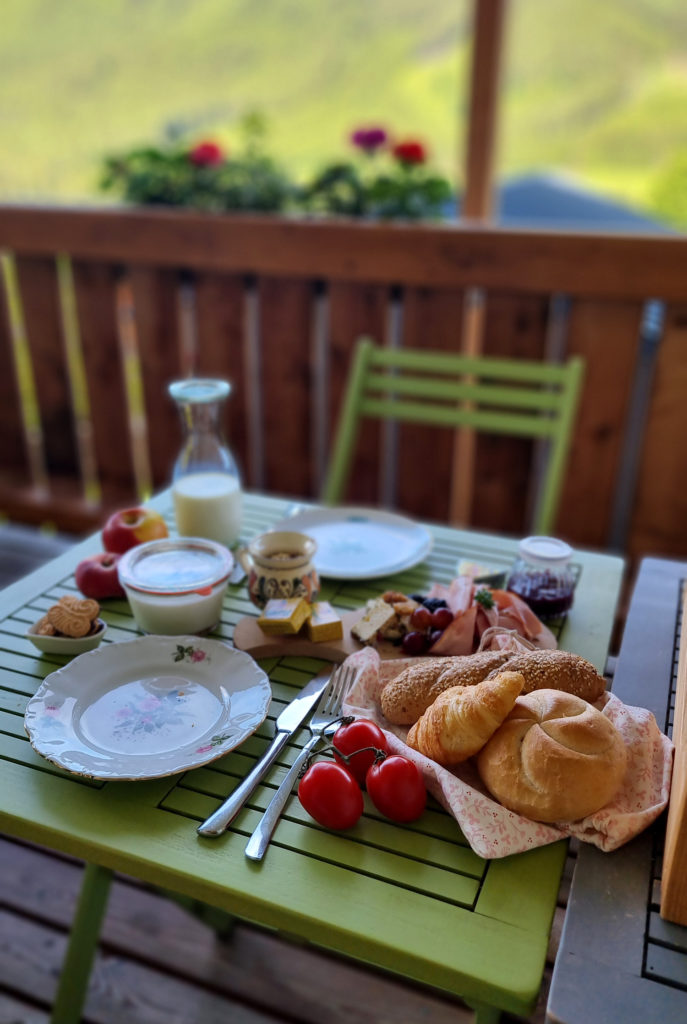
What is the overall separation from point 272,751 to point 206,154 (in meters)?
2.12

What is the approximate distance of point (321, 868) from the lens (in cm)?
80

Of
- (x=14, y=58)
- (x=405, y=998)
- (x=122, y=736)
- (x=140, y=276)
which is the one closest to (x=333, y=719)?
(x=122, y=736)

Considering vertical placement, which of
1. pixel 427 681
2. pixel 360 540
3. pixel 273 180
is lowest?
pixel 360 540

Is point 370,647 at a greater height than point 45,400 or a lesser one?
greater

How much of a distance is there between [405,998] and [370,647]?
856 mm

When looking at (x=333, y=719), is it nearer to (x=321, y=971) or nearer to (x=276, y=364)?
(x=321, y=971)

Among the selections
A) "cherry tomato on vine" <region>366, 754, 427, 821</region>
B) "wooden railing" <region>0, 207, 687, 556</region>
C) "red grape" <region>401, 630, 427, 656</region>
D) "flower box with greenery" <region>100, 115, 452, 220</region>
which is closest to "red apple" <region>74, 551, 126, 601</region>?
"red grape" <region>401, 630, 427, 656</region>

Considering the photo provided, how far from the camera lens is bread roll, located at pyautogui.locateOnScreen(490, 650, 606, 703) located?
0.91 meters

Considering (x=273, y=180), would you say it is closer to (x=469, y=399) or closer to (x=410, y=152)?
(x=410, y=152)

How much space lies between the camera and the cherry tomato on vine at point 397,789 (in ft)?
2.76

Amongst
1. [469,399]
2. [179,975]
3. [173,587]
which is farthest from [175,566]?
[469,399]

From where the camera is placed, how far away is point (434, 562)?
57.1 inches

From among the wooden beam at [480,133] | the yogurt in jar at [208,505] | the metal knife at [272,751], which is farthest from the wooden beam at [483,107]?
the metal knife at [272,751]

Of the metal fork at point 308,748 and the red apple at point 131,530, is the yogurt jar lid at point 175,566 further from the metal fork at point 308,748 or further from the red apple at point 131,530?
the metal fork at point 308,748
